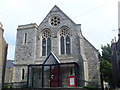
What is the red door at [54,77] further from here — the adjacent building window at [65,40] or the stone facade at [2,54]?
the stone facade at [2,54]

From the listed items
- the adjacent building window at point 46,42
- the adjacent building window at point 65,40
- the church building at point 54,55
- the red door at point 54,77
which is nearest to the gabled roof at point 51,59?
the church building at point 54,55

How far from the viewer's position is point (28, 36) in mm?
24891

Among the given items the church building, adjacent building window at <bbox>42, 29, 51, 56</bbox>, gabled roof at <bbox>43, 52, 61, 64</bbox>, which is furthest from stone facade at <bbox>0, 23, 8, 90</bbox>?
gabled roof at <bbox>43, 52, 61, 64</bbox>

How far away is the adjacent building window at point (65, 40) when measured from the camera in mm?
23234

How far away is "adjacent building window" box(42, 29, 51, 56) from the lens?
24.0 meters

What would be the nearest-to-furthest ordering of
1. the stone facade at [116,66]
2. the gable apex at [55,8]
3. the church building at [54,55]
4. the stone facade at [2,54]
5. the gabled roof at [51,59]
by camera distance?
1. the church building at [54,55]
2. the gabled roof at [51,59]
3. the stone facade at [2,54]
4. the stone facade at [116,66]
5. the gable apex at [55,8]

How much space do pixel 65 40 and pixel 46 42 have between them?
10.3 ft

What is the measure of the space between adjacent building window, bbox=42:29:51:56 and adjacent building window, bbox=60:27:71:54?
2007 millimetres

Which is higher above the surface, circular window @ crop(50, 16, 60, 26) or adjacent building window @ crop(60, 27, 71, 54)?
circular window @ crop(50, 16, 60, 26)

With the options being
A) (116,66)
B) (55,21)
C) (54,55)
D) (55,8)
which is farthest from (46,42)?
(116,66)

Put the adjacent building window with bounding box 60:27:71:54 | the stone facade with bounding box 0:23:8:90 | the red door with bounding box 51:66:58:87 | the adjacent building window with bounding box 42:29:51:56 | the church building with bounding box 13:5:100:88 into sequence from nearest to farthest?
the red door with bounding box 51:66:58:87 < the church building with bounding box 13:5:100:88 < the stone facade with bounding box 0:23:8:90 < the adjacent building window with bounding box 60:27:71:54 < the adjacent building window with bounding box 42:29:51:56

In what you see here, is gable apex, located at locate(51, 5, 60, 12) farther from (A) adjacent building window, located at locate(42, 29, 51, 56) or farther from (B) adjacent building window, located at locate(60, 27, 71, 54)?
(A) adjacent building window, located at locate(42, 29, 51, 56)

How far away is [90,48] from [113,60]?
947cm

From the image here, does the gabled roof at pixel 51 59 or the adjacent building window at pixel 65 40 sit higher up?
the adjacent building window at pixel 65 40
